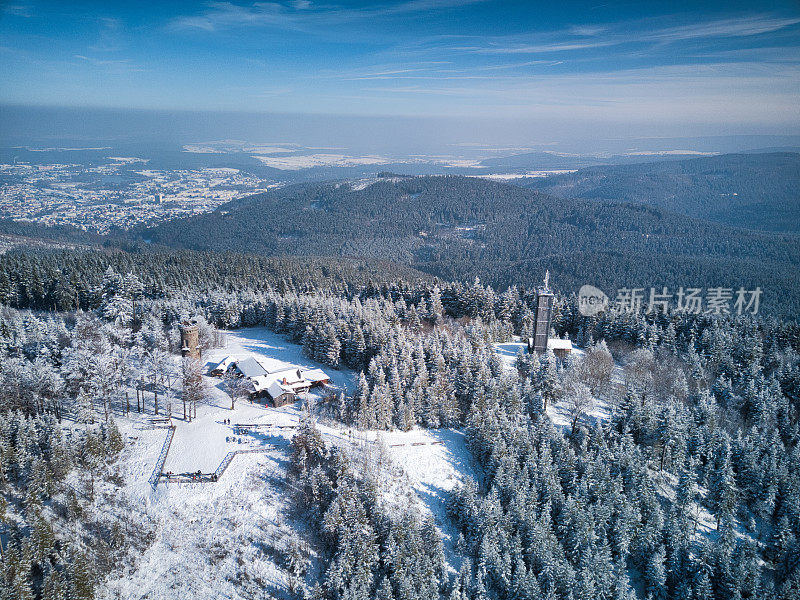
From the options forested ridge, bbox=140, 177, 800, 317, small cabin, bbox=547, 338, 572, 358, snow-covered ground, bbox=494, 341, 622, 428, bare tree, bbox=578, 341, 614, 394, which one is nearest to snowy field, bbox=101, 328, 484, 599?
snow-covered ground, bbox=494, 341, 622, 428

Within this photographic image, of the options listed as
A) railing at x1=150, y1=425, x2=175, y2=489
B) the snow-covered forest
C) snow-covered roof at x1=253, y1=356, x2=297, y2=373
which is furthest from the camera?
snow-covered roof at x1=253, y1=356, x2=297, y2=373

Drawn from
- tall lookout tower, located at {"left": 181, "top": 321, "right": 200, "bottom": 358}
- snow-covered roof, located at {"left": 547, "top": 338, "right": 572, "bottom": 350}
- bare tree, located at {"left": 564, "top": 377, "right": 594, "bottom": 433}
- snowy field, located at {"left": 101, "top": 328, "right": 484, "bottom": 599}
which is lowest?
snowy field, located at {"left": 101, "top": 328, "right": 484, "bottom": 599}

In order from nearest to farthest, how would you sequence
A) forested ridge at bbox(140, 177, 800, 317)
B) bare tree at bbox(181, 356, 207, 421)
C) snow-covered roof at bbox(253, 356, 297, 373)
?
bare tree at bbox(181, 356, 207, 421) < snow-covered roof at bbox(253, 356, 297, 373) < forested ridge at bbox(140, 177, 800, 317)

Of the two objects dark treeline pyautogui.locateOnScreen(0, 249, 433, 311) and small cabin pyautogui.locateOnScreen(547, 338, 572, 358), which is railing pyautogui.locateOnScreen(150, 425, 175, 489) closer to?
dark treeline pyautogui.locateOnScreen(0, 249, 433, 311)

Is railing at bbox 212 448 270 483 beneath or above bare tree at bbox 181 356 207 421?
beneath

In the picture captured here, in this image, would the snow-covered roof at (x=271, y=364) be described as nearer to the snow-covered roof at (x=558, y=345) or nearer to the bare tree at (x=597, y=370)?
the snow-covered roof at (x=558, y=345)

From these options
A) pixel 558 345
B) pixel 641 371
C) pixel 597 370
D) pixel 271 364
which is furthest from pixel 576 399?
pixel 271 364

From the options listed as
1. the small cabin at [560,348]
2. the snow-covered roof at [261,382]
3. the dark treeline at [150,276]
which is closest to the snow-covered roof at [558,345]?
the small cabin at [560,348]
